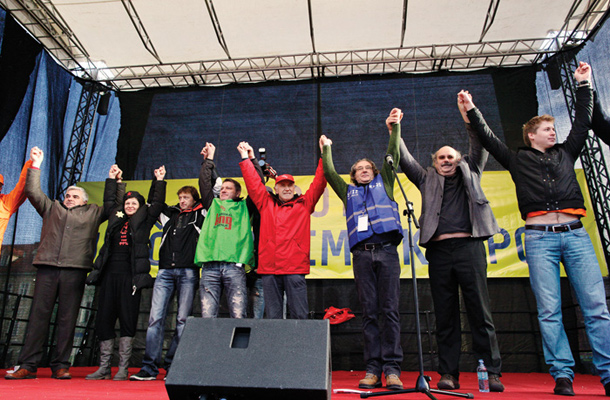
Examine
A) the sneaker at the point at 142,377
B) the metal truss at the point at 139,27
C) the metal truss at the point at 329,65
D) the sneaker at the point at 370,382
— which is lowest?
the sneaker at the point at 142,377

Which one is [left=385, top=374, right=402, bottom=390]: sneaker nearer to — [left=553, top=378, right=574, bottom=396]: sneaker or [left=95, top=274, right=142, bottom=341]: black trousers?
[left=553, top=378, right=574, bottom=396]: sneaker

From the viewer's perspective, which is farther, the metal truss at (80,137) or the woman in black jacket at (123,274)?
the metal truss at (80,137)

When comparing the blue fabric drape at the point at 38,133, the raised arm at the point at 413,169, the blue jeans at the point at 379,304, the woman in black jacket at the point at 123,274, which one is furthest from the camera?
the blue fabric drape at the point at 38,133

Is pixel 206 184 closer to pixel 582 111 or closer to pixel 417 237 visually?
pixel 417 237

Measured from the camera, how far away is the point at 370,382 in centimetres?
229

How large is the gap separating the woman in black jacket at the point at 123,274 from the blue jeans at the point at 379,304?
66.4 inches

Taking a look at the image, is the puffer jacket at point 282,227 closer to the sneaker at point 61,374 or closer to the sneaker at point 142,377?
the sneaker at point 142,377

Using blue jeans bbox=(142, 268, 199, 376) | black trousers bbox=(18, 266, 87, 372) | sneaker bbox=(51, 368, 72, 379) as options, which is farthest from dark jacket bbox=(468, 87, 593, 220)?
sneaker bbox=(51, 368, 72, 379)

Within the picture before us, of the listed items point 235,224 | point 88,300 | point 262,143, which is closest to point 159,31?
point 262,143

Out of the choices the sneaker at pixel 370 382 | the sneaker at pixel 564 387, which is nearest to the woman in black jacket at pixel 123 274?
the sneaker at pixel 370 382

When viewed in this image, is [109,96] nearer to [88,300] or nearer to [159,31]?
[159,31]

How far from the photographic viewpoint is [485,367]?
221 centimetres

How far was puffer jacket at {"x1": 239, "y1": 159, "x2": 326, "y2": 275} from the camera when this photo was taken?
9.28ft

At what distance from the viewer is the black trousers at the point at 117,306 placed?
3104 mm
